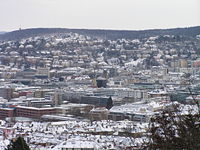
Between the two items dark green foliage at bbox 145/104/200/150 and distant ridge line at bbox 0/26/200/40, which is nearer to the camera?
dark green foliage at bbox 145/104/200/150

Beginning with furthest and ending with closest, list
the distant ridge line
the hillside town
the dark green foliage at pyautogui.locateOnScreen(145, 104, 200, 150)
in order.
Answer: the distant ridge line
the hillside town
the dark green foliage at pyautogui.locateOnScreen(145, 104, 200, 150)

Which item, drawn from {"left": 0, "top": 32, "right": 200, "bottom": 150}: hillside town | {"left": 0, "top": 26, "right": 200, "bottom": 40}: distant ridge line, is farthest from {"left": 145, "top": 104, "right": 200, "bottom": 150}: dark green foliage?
{"left": 0, "top": 26, "right": 200, "bottom": 40}: distant ridge line

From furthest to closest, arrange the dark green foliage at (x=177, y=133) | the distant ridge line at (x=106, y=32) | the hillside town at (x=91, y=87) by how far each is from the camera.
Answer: the distant ridge line at (x=106, y=32) < the hillside town at (x=91, y=87) < the dark green foliage at (x=177, y=133)

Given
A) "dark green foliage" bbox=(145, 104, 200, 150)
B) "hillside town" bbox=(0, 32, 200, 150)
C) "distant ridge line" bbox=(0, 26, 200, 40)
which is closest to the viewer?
→ "dark green foliage" bbox=(145, 104, 200, 150)

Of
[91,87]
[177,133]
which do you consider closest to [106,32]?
[91,87]

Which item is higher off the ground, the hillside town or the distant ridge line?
the distant ridge line

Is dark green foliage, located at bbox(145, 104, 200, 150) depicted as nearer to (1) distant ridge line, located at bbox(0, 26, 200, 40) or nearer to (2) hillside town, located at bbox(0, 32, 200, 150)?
(2) hillside town, located at bbox(0, 32, 200, 150)

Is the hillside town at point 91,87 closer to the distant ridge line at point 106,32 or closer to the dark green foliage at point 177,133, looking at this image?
the dark green foliage at point 177,133

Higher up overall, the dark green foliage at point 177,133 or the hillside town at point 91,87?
the dark green foliage at point 177,133

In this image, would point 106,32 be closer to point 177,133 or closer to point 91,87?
point 91,87

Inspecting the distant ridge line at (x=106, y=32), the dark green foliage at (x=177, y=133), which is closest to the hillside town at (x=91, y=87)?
the dark green foliage at (x=177, y=133)
